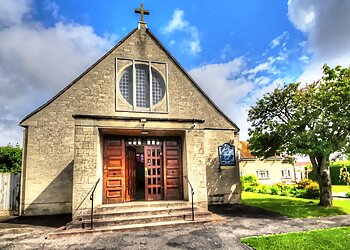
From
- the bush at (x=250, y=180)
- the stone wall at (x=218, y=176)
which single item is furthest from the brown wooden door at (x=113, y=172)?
the bush at (x=250, y=180)

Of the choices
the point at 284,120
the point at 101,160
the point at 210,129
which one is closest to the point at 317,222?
the point at 284,120

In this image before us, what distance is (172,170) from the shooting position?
37.3 ft

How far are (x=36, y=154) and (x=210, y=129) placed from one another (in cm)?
922

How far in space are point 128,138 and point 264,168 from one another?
2264cm

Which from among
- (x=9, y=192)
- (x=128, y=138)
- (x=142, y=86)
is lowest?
(x=9, y=192)

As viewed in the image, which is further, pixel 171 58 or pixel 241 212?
pixel 171 58

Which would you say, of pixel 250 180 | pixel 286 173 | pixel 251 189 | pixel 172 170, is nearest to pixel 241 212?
pixel 172 170

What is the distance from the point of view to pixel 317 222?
9109 millimetres

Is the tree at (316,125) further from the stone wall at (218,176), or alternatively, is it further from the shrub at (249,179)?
the shrub at (249,179)

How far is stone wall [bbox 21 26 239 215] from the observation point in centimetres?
1140

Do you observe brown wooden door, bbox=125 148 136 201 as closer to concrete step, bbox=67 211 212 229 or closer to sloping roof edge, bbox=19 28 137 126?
concrete step, bbox=67 211 212 229

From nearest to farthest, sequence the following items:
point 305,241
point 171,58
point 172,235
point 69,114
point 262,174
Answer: point 305,241
point 172,235
point 69,114
point 171,58
point 262,174

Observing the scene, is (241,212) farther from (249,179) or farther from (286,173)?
(286,173)

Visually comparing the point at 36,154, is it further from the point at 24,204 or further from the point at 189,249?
the point at 189,249
